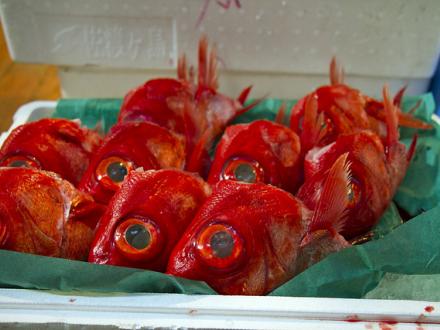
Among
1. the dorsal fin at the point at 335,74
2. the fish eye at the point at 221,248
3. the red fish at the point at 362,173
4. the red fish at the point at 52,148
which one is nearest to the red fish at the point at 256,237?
the fish eye at the point at 221,248

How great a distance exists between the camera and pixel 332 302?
0.93 meters

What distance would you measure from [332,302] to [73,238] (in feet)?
1.92

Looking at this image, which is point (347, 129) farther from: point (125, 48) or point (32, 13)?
point (32, 13)

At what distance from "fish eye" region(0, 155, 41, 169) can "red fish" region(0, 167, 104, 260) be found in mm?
168

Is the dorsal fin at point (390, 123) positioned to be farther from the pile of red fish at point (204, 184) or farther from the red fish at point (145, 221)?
the red fish at point (145, 221)

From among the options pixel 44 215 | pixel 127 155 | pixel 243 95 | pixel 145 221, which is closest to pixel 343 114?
pixel 243 95

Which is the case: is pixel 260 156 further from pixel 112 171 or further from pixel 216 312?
pixel 216 312

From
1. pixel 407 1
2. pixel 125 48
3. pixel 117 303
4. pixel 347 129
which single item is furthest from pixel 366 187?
pixel 125 48

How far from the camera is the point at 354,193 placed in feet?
4.23

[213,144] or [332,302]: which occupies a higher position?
[332,302]

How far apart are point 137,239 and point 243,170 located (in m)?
0.39

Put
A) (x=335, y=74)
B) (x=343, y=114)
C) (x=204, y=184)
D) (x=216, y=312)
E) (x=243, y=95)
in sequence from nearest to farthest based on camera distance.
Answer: (x=216, y=312) → (x=204, y=184) → (x=343, y=114) → (x=335, y=74) → (x=243, y=95)

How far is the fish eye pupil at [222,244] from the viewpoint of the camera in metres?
0.95

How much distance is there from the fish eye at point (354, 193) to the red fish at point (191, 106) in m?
0.44
